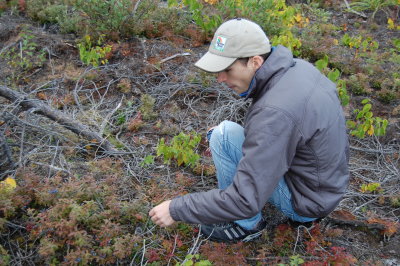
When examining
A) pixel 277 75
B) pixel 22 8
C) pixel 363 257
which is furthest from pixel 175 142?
pixel 22 8

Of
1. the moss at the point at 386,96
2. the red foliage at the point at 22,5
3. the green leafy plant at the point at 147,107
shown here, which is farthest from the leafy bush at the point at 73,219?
the red foliage at the point at 22,5

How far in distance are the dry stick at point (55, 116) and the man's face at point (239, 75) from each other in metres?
1.74

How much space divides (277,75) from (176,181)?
1623 mm

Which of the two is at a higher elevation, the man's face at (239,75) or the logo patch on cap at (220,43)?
the logo patch on cap at (220,43)

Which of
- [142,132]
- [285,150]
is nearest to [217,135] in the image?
[285,150]

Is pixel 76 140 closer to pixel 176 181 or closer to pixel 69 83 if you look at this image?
pixel 176 181

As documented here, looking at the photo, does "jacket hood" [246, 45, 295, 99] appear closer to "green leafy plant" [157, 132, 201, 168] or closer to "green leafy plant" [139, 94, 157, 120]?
"green leafy plant" [157, 132, 201, 168]

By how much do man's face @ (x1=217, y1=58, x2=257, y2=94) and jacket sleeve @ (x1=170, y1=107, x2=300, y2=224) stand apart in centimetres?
31

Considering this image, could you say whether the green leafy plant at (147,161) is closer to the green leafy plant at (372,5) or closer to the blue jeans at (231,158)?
the blue jeans at (231,158)

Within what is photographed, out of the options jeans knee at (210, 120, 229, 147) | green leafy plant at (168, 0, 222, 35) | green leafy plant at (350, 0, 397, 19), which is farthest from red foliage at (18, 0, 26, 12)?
green leafy plant at (350, 0, 397, 19)

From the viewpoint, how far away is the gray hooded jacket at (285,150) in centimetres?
206

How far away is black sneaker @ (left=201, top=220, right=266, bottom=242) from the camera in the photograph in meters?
2.93

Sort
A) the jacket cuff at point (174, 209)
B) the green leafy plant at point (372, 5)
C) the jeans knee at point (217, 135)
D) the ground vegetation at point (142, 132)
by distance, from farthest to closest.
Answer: the green leafy plant at point (372, 5) → the jeans knee at point (217, 135) → the ground vegetation at point (142, 132) → the jacket cuff at point (174, 209)

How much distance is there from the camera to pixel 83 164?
3.44 meters
